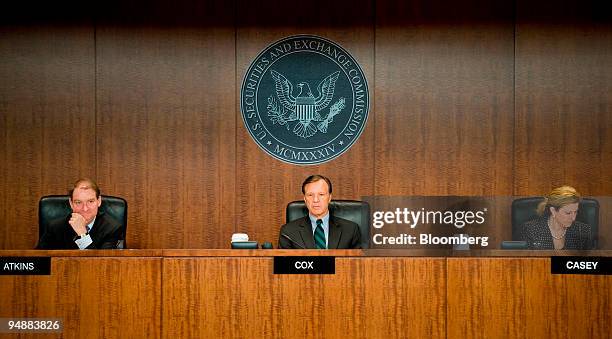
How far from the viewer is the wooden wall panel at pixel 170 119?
573cm

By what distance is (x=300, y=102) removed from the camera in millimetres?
5758

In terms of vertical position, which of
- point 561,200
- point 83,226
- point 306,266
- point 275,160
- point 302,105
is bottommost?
point 306,266

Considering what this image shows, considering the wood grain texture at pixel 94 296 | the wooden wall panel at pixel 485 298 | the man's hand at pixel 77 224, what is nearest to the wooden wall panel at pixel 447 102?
the man's hand at pixel 77 224

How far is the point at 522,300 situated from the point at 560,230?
0.46 m

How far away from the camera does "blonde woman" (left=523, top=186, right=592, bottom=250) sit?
309 cm

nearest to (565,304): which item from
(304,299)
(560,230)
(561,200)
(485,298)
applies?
(485,298)

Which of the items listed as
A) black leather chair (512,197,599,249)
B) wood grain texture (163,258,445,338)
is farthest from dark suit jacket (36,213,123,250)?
black leather chair (512,197,599,249)

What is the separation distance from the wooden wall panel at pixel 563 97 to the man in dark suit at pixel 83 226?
314cm

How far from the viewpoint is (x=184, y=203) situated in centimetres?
574

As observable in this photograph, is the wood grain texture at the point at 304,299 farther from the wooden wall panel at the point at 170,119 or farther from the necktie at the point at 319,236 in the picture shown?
the wooden wall panel at the point at 170,119

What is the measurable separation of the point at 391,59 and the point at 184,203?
197 centimetres

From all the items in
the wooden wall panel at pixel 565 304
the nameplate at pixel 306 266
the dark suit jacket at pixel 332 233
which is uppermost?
the dark suit jacket at pixel 332 233

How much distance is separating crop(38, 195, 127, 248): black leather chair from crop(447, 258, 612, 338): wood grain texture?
2.39 meters

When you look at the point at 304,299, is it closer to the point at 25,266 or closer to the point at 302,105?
the point at 25,266
